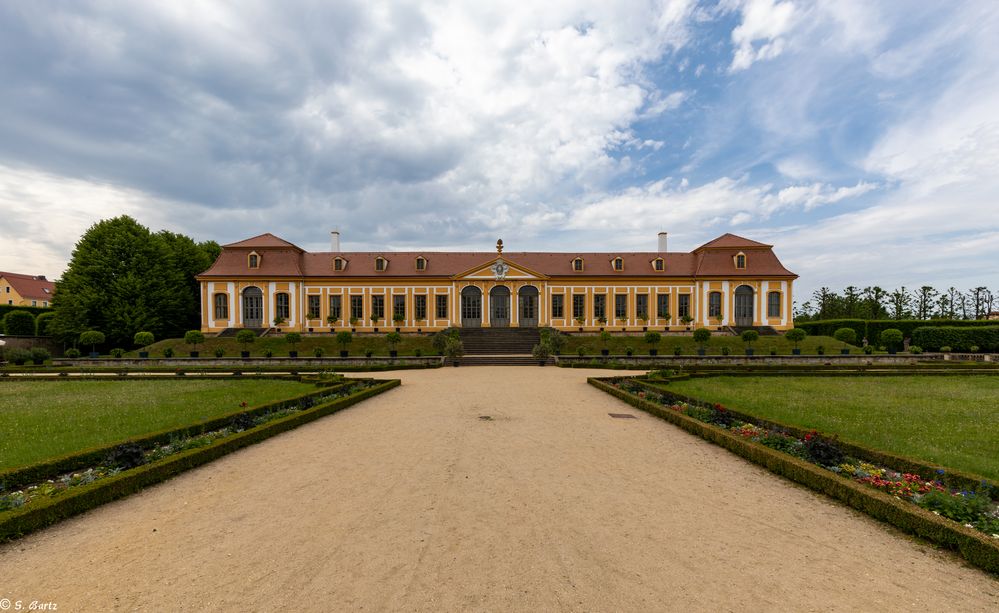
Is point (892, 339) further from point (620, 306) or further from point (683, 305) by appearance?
point (620, 306)

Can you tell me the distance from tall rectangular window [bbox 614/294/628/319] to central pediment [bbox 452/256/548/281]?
667cm

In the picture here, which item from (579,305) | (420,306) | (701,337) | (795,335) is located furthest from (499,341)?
(795,335)

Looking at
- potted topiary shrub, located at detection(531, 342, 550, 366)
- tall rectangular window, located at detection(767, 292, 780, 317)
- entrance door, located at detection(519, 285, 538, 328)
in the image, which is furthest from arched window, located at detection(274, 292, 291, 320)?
tall rectangular window, located at detection(767, 292, 780, 317)

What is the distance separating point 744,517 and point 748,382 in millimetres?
11070

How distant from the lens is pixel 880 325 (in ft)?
114

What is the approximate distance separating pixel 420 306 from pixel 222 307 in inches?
633

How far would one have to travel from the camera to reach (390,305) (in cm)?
3716

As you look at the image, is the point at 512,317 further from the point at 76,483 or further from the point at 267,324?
the point at 76,483

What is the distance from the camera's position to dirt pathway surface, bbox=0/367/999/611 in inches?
119

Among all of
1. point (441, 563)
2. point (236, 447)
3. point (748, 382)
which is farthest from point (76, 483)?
point (748, 382)

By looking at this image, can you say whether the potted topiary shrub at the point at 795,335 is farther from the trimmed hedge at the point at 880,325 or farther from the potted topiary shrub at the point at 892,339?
the trimmed hedge at the point at 880,325

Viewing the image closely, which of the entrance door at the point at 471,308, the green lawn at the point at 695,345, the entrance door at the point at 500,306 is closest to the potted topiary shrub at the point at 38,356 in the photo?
the entrance door at the point at 471,308

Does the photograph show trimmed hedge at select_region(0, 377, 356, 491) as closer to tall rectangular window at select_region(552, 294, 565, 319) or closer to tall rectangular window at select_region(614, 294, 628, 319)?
tall rectangular window at select_region(552, 294, 565, 319)

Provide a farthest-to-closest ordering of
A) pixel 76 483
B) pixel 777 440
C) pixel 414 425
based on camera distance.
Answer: pixel 414 425
pixel 777 440
pixel 76 483
